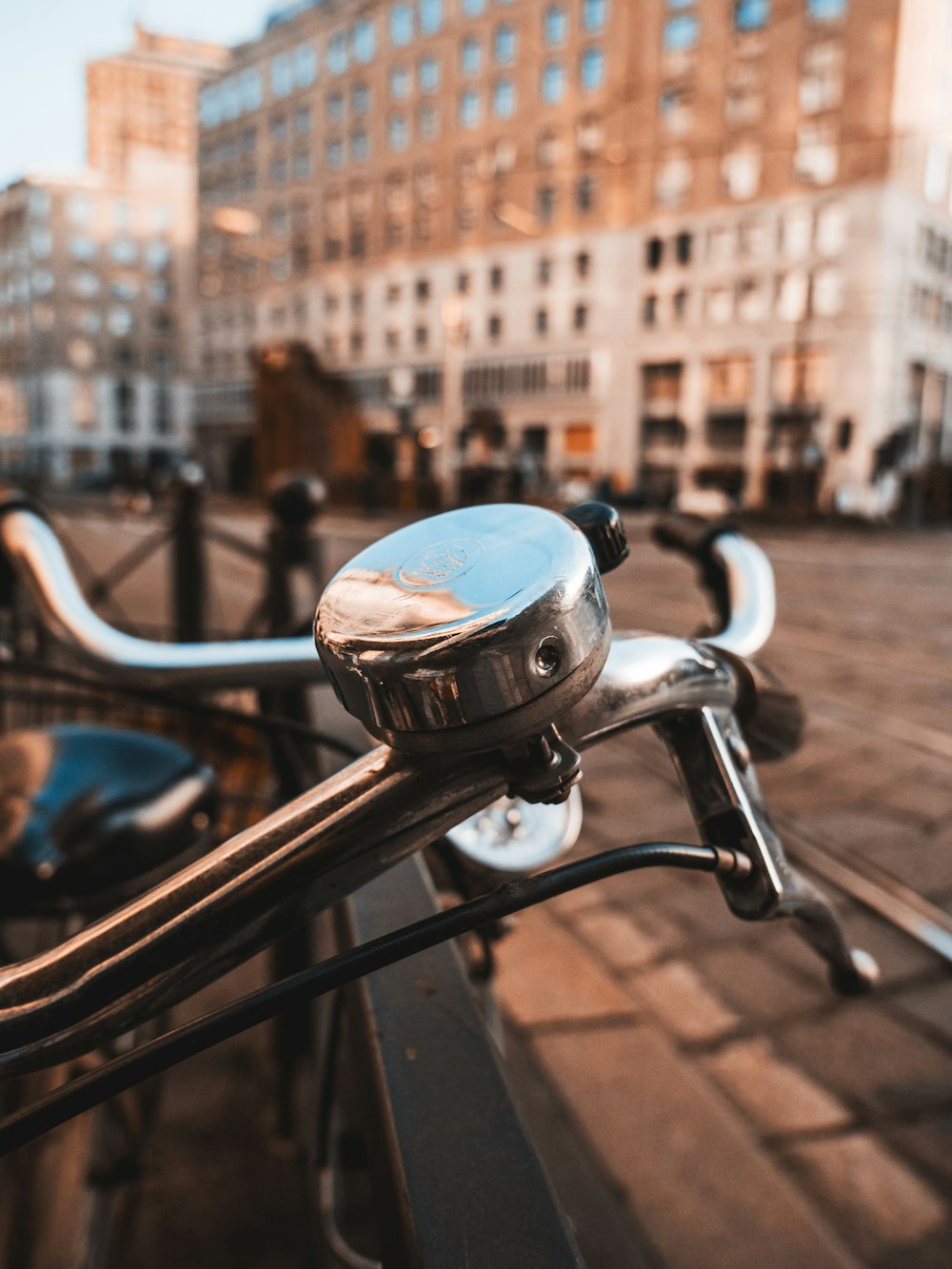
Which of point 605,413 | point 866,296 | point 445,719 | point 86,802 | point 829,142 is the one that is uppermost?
point 829,142

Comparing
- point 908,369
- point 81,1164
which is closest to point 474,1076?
point 81,1164

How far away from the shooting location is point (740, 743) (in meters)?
0.72

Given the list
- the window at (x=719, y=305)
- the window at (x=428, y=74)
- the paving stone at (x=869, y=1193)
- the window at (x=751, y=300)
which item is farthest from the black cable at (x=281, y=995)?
the window at (x=428, y=74)

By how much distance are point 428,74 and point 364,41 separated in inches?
213

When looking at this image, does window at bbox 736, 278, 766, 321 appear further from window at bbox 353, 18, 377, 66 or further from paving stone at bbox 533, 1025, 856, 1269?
paving stone at bbox 533, 1025, 856, 1269

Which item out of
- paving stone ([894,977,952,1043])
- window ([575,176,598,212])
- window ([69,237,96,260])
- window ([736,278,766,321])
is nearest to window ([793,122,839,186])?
window ([736,278,766,321])

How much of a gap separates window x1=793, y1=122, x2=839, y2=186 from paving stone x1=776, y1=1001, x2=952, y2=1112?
3907cm

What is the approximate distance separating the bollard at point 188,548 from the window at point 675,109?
39949 mm

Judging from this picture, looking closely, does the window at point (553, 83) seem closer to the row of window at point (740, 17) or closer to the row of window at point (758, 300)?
the row of window at point (740, 17)

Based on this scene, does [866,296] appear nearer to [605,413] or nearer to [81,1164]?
[605,413]

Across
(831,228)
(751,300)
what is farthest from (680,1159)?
(751,300)

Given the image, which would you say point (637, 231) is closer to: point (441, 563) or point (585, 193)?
point (585, 193)

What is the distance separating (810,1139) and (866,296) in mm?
36998

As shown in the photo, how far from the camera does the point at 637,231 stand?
127 feet
